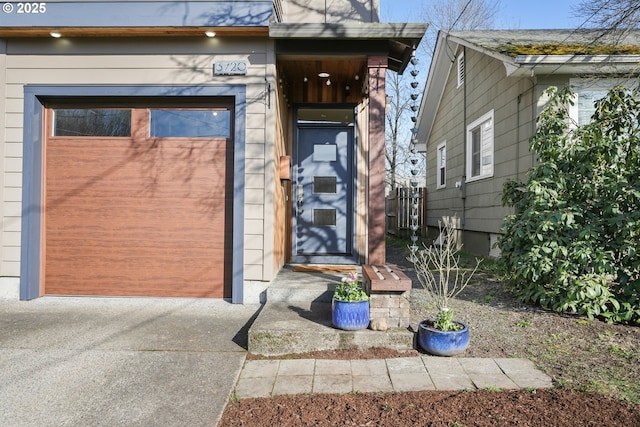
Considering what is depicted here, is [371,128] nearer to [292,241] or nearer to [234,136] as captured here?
[234,136]

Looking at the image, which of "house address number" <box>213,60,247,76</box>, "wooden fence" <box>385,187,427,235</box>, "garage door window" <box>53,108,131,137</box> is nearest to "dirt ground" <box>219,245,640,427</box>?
"house address number" <box>213,60,247,76</box>

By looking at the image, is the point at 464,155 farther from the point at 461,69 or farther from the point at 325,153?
the point at 325,153

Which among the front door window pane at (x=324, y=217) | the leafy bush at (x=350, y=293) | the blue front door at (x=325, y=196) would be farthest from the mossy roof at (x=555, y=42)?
the leafy bush at (x=350, y=293)

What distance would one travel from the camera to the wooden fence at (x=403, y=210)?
11195mm

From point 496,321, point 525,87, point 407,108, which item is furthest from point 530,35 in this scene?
point 407,108

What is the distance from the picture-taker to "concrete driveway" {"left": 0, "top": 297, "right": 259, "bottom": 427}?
2270mm

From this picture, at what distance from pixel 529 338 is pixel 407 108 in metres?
17.4

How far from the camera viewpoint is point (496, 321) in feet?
12.5

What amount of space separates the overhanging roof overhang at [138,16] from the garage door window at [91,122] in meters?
0.90

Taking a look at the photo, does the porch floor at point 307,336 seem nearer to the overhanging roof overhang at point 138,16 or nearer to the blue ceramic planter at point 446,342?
the blue ceramic planter at point 446,342

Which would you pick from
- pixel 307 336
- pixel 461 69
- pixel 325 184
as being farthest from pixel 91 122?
pixel 461 69

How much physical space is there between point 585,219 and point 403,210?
7818 mm

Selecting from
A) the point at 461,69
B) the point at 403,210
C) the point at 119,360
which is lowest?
the point at 119,360

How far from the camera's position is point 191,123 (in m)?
4.70
